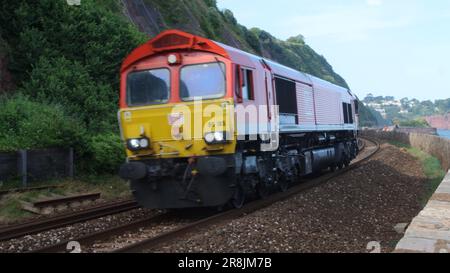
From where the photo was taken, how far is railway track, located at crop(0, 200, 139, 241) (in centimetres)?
909

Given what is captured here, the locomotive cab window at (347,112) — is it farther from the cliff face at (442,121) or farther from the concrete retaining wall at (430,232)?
the cliff face at (442,121)

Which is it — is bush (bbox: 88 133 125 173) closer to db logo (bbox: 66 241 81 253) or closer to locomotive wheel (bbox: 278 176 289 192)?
Answer: locomotive wheel (bbox: 278 176 289 192)

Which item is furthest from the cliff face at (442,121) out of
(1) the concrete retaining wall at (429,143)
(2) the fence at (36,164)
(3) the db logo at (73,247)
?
(3) the db logo at (73,247)

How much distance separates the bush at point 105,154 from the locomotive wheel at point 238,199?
19.2 feet

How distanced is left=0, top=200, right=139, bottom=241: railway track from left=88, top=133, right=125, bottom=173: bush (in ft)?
10.9

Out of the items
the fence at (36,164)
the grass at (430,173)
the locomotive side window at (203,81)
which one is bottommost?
the grass at (430,173)

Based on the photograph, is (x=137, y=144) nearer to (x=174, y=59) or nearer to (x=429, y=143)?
(x=174, y=59)

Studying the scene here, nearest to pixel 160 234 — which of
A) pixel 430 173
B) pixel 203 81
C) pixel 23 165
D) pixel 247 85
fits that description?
pixel 203 81

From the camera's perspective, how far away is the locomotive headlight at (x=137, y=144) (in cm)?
1055

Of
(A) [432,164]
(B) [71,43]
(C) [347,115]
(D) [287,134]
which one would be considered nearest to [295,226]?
(D) [287,134]

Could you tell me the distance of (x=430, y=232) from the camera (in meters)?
6.86

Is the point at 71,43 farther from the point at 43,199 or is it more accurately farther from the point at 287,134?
the point at 287,134

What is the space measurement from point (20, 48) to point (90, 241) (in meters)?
12.8

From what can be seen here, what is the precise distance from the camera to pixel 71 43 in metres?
20.5
